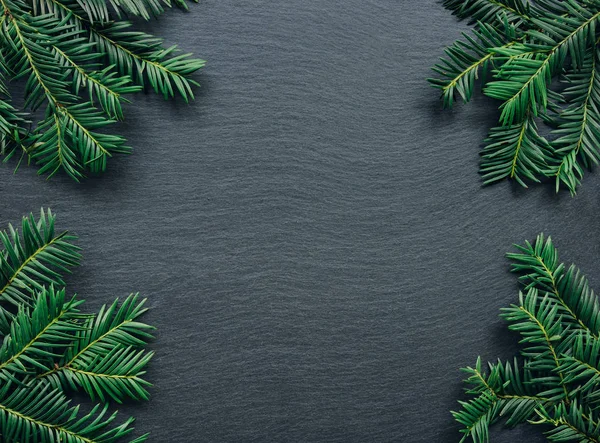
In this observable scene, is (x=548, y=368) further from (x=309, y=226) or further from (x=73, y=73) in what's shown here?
(x=73, y=73)

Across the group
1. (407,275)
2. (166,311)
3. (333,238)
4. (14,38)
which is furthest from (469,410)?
(14,38)

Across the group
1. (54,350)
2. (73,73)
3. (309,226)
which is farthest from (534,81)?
(54,350)

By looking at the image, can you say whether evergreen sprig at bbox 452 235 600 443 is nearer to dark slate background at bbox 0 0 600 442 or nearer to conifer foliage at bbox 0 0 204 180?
dark slate background at bbox 0 0 600 442

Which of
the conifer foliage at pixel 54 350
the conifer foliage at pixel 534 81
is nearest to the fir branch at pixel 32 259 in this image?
the conifer foliage at pixel 54 350

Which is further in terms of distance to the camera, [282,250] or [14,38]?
[282,250]

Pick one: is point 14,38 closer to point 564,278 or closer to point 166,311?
point 166,311

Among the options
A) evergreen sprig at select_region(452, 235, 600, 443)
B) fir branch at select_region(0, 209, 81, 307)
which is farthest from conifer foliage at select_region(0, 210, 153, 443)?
evergreen sprig at select_region(452, 235, 600, 443)
